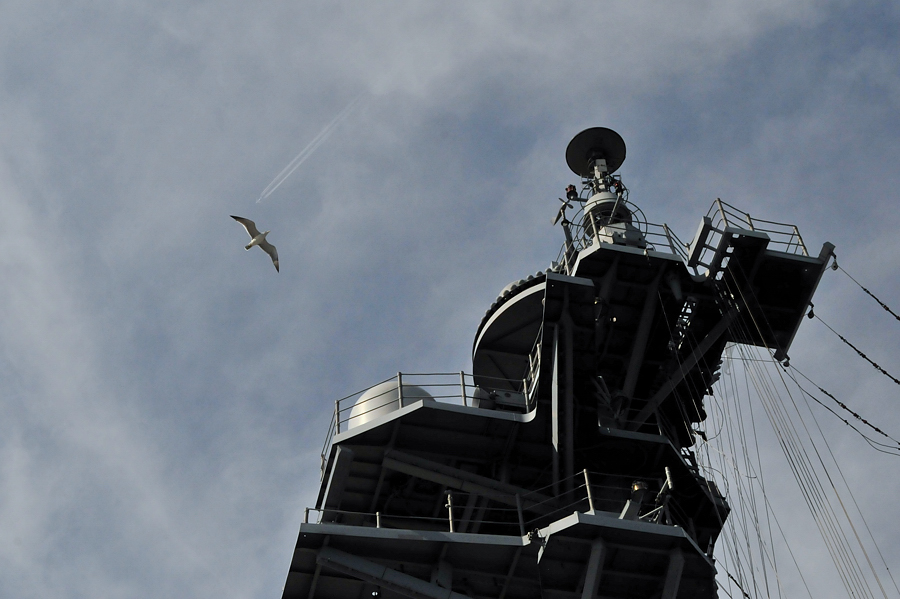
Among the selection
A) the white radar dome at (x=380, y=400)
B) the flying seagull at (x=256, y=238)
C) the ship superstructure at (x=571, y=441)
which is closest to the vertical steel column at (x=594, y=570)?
the ship superstructure at (x=571, y=441)

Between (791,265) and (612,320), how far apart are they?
459 cm

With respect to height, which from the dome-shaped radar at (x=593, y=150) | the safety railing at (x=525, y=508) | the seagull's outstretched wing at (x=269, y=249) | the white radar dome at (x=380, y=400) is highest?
the dome-shaped radar at (x=593, y=150)

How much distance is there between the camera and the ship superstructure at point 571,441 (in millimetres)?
18812

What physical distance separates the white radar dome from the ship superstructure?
46mm

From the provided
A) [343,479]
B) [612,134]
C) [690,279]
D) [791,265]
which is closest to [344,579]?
[343,479]

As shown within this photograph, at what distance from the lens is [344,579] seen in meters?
19.1

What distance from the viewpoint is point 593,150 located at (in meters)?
29.7

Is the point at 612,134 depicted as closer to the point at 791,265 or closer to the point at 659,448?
the point at 791,265

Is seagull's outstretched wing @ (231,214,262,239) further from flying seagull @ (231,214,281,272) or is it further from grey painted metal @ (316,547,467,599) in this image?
grey painted metal @ (316,547,467,599)

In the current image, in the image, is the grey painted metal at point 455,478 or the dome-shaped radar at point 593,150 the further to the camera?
the dome-shaped radar at point 593,150

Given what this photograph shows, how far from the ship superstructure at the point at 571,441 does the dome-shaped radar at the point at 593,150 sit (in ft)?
9.58

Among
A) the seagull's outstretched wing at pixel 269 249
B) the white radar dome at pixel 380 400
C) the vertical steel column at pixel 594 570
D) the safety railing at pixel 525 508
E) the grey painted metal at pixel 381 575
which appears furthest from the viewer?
the seagull's outstretched wing at pixel 269 249

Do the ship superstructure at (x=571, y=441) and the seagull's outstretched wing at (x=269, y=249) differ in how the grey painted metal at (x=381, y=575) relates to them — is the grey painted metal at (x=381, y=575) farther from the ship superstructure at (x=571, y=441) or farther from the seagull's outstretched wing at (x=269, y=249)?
the seagull's outstretched wing at (x=269, y=249)

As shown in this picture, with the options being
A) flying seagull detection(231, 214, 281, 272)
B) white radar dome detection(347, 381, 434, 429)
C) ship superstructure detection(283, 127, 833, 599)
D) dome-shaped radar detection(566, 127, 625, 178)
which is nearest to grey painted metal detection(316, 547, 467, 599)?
ship superstructure detection(283, 127, 833, 599)
